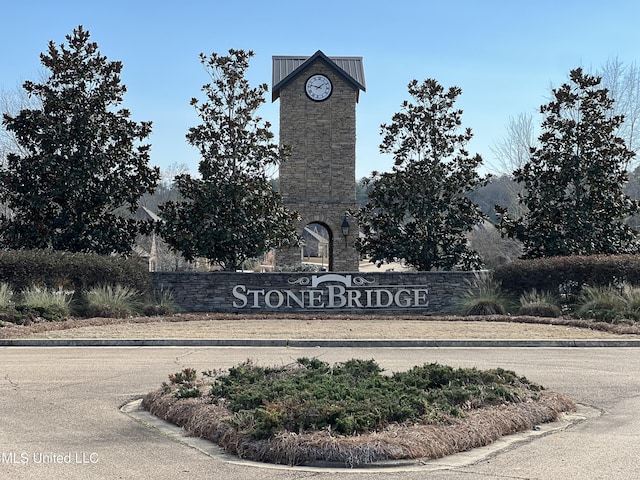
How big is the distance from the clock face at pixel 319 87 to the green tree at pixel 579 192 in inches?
460

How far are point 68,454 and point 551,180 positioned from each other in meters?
22.7

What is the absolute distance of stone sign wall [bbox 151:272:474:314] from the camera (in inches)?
939

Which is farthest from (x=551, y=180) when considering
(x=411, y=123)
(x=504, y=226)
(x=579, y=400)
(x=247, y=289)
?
(x=579, y=400)

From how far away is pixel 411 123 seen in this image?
93.6 ft

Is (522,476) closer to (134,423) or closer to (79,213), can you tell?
(134,423)

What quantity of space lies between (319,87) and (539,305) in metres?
18.1

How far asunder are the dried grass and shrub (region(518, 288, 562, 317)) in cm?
1324

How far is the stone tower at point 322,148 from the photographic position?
35.8 metres

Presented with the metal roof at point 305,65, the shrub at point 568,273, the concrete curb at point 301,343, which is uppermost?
the metal roof at point 305,65

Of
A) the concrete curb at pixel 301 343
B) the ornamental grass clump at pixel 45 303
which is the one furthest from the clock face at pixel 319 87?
the concrete curb at pixel 301 343

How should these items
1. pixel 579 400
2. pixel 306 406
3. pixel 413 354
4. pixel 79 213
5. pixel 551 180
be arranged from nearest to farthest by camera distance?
pixel 306 406
pixel 579 400
pixel 413 354
pixel 79 213
pixel 551 180

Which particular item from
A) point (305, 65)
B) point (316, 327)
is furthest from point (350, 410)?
point (305, 65)

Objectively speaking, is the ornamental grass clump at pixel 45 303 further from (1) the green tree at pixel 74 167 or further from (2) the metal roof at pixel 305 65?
(2) the metal roof at pixel 305 65

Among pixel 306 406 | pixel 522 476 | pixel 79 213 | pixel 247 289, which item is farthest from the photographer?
pixel 79 213
